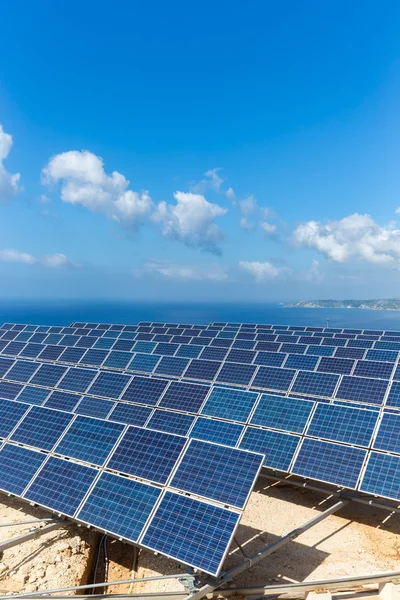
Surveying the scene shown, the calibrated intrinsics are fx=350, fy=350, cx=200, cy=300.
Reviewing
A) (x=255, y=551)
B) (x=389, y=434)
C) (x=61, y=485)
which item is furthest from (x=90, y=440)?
(x=389, y=434)

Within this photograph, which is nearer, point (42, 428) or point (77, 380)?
point (42, 428)

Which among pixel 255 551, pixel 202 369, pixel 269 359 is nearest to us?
pixel 255 551

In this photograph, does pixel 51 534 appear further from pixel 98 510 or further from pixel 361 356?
pixel 361 356

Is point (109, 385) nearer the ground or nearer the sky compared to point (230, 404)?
nearer the ground

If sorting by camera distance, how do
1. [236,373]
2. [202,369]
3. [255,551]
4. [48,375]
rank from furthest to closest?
[202,369] < [48,375] < [236,373] < [255,551]

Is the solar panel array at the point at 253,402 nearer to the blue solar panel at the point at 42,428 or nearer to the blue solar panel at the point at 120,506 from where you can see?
the blue solar panel at the point at 120,506

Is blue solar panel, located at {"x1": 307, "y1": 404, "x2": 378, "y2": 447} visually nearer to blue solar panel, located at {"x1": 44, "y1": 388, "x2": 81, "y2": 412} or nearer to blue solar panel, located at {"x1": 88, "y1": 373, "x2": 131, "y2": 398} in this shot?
blue solar panel, located at {"x1": 88, "y1": 373, "x2": 131, "y2": 398}

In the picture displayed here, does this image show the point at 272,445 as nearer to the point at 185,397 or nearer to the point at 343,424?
the point at 343,424
